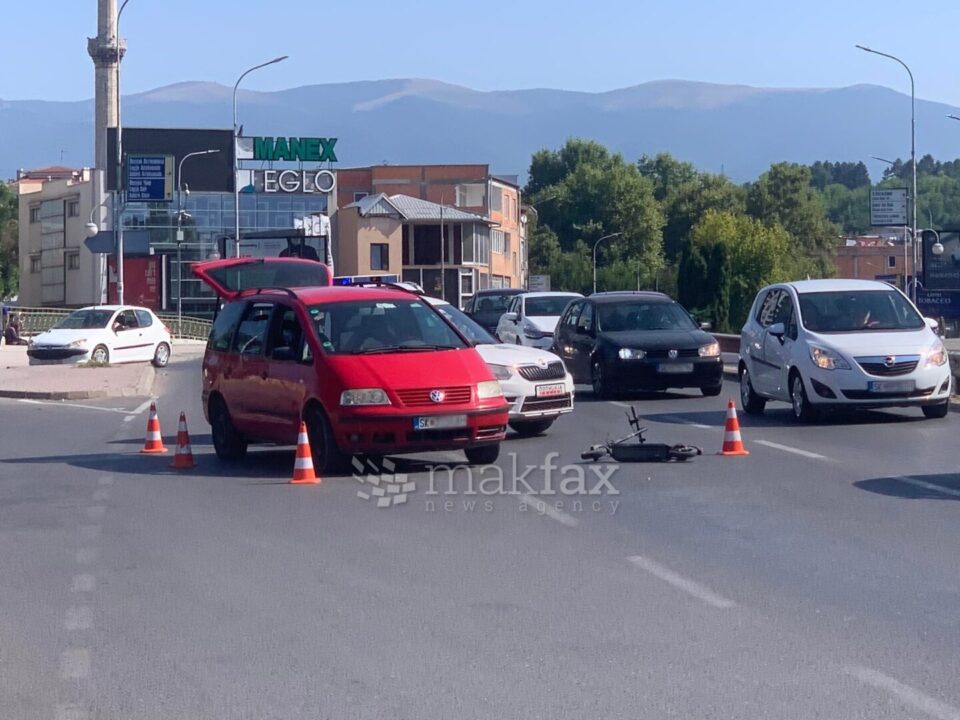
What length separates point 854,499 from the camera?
36.0 ft

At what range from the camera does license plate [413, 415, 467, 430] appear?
39.4 feet

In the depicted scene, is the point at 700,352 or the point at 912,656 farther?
the point at 700,352

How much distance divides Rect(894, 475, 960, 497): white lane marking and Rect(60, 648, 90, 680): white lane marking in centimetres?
718

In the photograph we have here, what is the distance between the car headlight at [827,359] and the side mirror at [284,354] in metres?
6.67

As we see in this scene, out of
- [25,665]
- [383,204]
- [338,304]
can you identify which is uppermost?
[383,204]

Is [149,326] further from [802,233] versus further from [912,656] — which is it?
[802,233]

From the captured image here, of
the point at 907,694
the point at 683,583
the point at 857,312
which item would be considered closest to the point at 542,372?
the point at 857,312

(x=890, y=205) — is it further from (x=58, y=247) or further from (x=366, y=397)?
(x=366, y=397)

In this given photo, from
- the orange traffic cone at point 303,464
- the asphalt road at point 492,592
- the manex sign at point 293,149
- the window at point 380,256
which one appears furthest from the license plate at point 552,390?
the window at point 380,256

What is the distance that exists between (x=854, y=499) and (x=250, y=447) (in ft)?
23.8

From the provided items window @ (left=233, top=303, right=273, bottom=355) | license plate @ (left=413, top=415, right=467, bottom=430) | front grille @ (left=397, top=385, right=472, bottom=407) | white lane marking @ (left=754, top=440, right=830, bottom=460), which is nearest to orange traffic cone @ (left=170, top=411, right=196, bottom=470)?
window @ (left=233, top=303, right=273, bottom=355)

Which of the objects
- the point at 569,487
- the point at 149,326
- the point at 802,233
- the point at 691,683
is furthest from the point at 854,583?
the point at 802,233

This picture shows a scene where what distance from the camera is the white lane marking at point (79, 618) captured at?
23.6 feet
